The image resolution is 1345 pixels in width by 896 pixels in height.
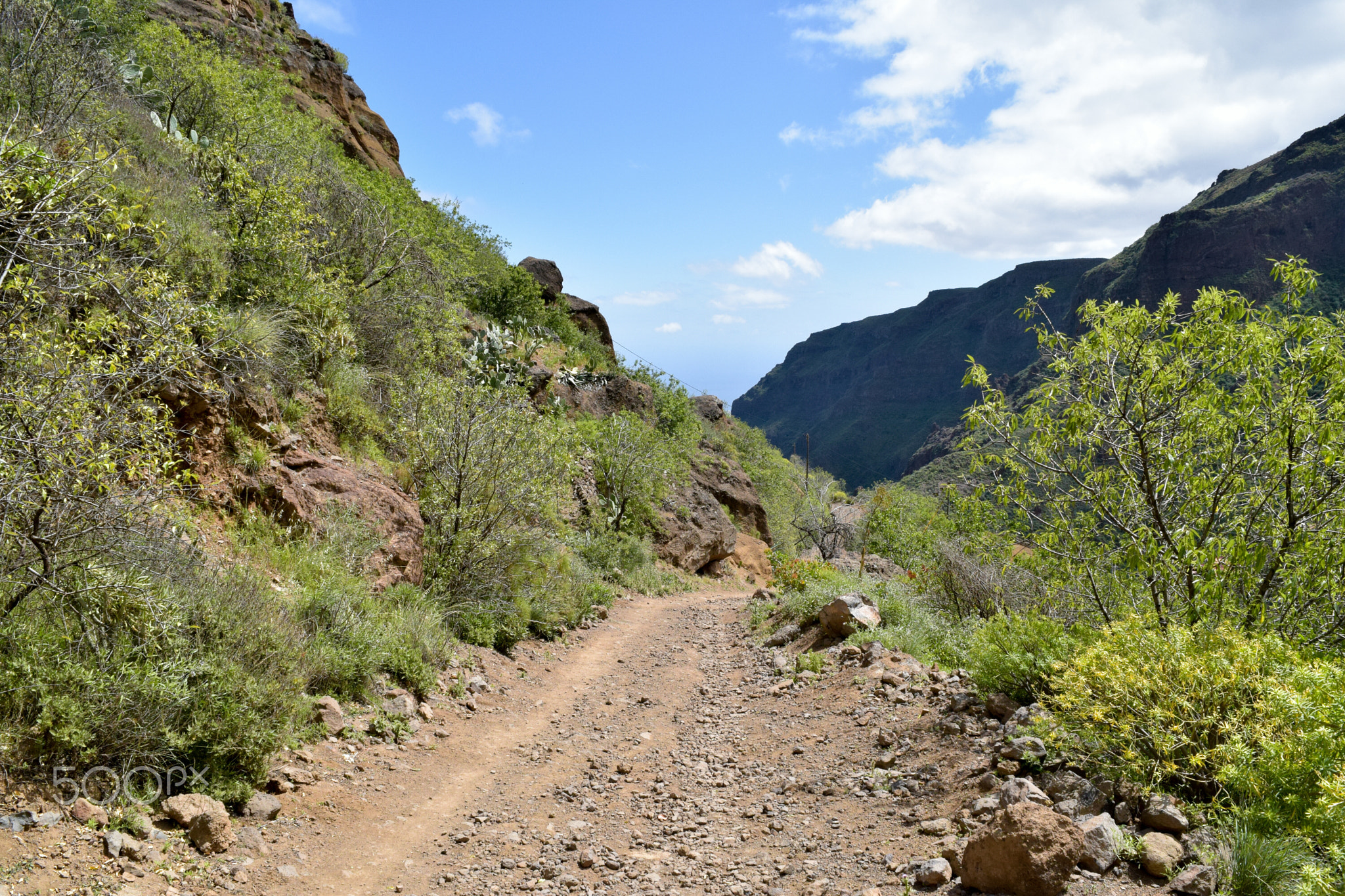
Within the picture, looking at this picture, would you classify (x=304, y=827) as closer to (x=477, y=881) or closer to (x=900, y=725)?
(x=477, y=881)

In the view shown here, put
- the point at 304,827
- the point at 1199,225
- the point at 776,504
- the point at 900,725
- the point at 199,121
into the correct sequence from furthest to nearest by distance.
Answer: the point at 1199,225 < the point at 776,504 < the point at 199,121 < the point at 900,725 < the point at 304,827

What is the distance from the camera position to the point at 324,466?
29.8 feet

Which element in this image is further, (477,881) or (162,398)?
(162,398)

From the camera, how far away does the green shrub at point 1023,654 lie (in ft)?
17.6

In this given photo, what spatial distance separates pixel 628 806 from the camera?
5730mm

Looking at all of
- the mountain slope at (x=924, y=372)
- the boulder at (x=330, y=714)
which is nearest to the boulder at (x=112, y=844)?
the boulder at (x=330, y=714)

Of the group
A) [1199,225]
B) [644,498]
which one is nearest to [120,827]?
[644,498]

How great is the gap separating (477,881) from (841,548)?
33.9 metres

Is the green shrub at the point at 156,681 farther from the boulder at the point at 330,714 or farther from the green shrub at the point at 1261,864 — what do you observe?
the green shrub at the point at 1261,864

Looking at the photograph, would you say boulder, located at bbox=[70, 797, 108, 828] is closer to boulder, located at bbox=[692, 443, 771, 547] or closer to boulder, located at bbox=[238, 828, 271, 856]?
boulder, located at bbox=[238, 828, 271, 856]

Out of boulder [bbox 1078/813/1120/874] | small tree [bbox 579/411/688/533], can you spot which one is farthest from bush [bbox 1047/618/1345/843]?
small tree [bbox 579/411/688/533]

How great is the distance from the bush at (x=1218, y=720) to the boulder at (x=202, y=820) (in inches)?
203

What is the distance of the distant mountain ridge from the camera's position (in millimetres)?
80250

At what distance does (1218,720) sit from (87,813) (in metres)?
6.36
